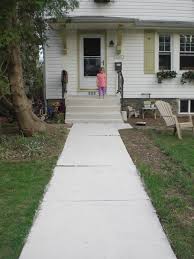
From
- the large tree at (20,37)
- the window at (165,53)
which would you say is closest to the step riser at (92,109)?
the window at (165,53)

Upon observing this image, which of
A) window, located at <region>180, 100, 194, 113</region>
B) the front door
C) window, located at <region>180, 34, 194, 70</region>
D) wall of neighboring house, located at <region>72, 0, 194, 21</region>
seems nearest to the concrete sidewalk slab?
the front door

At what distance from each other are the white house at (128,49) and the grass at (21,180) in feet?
21.4

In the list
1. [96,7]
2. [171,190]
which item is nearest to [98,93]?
[96,7]

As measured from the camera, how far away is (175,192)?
7.24 m

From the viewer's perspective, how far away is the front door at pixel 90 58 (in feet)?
66.2

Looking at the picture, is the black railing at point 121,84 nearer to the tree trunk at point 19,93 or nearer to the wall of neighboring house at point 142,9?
the wall of neighboring house at point 142,9

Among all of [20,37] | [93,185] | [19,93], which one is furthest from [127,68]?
[93,185]

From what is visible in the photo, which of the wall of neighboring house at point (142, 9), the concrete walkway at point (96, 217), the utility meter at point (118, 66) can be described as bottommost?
the concrete walkway at point (96, 217)

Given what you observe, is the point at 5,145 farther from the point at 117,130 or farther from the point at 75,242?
the point at 75,242

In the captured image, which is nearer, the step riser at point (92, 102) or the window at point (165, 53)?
the step riser at point (92, 102)

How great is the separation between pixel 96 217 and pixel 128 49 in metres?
14.9

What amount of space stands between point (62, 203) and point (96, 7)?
47.3ft

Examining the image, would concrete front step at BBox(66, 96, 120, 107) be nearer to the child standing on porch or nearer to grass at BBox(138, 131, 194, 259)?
the child standing on porch

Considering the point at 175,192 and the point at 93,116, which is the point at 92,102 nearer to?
the point at 93,116
